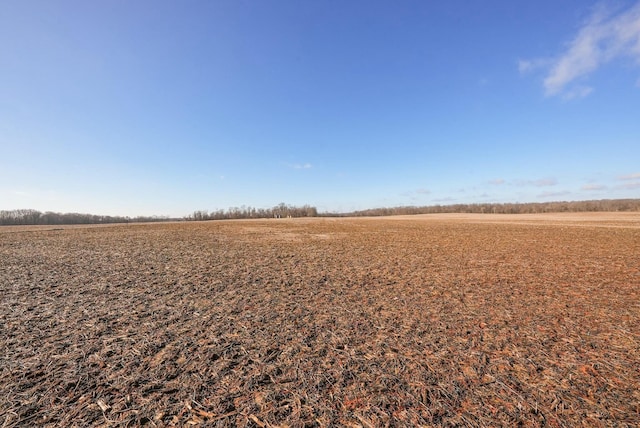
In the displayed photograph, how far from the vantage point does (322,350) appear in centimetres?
400

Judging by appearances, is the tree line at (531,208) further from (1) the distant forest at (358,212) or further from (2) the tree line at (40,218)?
(2) the tree line at (40,218)

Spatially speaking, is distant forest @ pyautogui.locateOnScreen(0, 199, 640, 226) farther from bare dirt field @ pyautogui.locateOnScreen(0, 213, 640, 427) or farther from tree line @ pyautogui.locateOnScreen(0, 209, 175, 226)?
bare dirt field @ pyautogui.locateOnScreen(0, 213, 640, 427)

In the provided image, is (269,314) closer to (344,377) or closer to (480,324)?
(344,377)

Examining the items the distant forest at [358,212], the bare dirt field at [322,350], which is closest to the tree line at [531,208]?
the distant forest at [358,212]

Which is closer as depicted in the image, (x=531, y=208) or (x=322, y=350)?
(x=322, y=350)

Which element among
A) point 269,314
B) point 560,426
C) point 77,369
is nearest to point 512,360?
point 560,426

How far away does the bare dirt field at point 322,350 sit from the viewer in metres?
2.78

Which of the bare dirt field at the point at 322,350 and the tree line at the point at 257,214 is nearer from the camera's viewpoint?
the bare dirt field at the point at 322,350

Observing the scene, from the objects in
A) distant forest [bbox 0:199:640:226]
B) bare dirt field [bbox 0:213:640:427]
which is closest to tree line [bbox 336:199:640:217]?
distant forest [bbox 0:199:640:226]

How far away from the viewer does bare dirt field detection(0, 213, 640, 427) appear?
2.78 meters

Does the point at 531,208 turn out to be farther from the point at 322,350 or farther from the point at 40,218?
the point at 40,218

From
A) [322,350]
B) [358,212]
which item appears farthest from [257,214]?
[322,350]

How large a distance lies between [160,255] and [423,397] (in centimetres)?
1346

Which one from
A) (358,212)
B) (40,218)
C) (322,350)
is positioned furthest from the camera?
(358,212)
